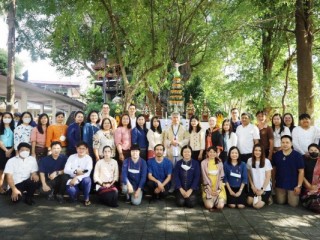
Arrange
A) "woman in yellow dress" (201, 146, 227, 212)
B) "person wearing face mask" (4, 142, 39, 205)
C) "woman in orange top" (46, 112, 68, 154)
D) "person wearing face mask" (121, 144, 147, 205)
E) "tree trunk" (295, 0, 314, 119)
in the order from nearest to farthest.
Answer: "woman in yellow dress" (201, 146, 227, 212), "person wearing face mask" (4, 142, 39, 205), "person wearing face mask" (121, 144, 147, 205), "woman in orange top" (46, 112, 68, 154), "tree trunk" (295, 0, 314, 119)

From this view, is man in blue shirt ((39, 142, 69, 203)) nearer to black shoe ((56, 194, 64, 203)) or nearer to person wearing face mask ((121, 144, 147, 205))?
black shoe ((56, 194, 64, 203))

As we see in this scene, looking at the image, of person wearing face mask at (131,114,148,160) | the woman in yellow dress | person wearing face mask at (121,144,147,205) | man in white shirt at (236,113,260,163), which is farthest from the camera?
person wearing face mask at (131,114,148,160)

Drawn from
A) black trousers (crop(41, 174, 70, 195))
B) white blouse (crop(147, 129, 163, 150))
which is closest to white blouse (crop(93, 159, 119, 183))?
black trousers (crop(41, 174, 70, 195))

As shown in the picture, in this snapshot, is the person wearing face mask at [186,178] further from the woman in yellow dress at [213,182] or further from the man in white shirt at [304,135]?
the man in white shirt at [304,135]

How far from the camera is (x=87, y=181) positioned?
636 cm

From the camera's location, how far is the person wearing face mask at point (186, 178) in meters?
6.30

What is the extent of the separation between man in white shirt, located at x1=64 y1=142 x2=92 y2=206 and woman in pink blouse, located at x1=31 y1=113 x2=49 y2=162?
735 millimetres

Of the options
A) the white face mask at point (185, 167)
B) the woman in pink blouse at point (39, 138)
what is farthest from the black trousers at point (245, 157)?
the woman in pink blouse at point (39, 138)

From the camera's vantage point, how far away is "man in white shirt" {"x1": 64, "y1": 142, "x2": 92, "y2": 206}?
634 cm

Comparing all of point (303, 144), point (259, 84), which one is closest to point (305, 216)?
point (303, 144)

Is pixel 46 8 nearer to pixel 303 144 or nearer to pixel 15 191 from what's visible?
pixel 15 191

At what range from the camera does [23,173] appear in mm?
6418

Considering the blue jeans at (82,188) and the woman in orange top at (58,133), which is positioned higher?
the woman in orange top at (58,133)

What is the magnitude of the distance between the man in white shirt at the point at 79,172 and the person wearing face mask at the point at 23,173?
0.61 meters
